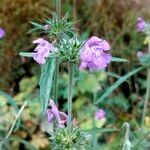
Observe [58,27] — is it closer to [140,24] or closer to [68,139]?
[68,139]

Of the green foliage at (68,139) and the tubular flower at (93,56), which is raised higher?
the tubular flower at (93,56)

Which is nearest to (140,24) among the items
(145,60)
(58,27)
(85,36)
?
(145,60)

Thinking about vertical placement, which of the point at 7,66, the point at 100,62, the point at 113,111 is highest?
the point at 100,62

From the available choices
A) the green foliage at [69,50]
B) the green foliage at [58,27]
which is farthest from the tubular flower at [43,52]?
the green foliage at [58,27]

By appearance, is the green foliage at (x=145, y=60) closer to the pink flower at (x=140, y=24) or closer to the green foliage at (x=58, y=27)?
the pink flower at (x=140, y=24)

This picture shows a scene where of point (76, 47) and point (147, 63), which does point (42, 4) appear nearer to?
point (147, 63)

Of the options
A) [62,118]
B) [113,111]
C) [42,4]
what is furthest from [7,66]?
[62,118]
